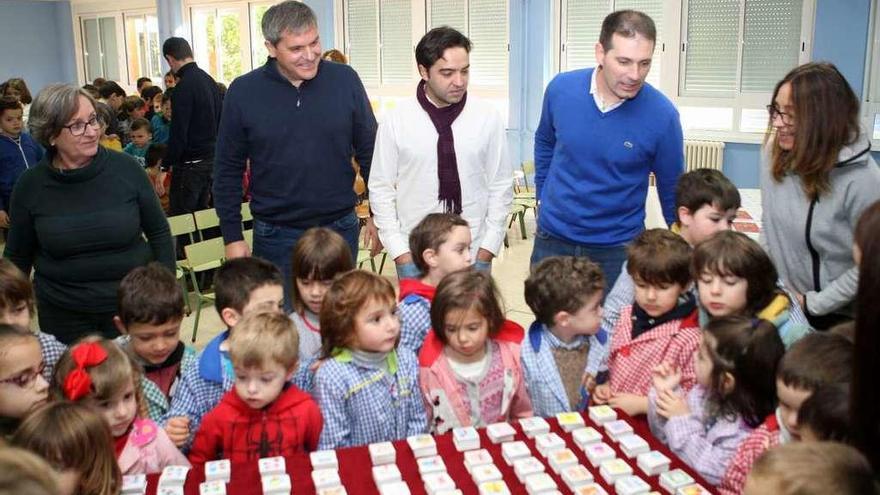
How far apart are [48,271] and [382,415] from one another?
4.68ft

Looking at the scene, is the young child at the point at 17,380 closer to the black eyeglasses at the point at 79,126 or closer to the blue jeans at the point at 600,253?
the black eyeglasses at the point at 79,126

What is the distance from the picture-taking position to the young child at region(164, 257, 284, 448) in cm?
226

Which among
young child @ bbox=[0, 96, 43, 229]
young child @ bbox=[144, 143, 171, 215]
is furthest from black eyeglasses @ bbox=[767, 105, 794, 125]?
young child @ bbox=[0, 96, 43, 229]

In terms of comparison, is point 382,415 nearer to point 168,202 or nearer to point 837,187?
point 837,187

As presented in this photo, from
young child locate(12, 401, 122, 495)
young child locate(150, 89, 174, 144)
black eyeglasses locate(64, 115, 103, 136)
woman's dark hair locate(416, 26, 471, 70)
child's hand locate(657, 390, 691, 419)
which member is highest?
woman's dark hair locate(416, 26, 471, 70)

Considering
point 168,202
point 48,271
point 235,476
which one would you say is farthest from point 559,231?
point 168,202

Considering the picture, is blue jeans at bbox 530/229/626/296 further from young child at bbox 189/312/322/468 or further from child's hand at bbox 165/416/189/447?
child's hand at bbox 165/416/189/447

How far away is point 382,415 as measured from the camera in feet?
7.29

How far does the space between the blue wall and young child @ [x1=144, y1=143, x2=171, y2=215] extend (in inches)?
474

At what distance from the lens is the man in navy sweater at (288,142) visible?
3090mm

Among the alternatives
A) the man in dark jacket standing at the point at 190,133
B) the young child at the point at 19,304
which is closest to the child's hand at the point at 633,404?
the young child at the point at 19,304

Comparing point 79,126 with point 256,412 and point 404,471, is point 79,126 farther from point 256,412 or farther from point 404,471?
point 404,471

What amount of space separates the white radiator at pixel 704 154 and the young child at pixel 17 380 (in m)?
6.90

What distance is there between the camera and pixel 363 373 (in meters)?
2.25
